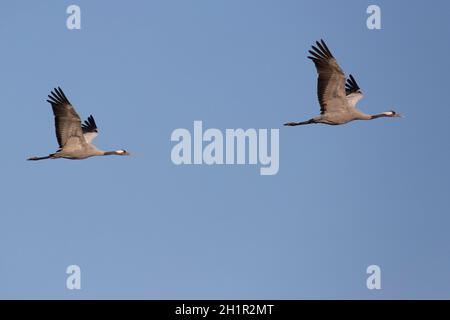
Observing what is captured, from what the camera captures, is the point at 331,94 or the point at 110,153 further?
the point at 110,153

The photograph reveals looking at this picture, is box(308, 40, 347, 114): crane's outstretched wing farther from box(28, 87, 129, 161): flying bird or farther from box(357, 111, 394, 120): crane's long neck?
box(28, 87, 129, 161): flying bird

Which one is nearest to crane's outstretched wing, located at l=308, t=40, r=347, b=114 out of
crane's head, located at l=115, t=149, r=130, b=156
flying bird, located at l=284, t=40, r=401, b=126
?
flying bird, located at l=284, t=40, r=401, b=126

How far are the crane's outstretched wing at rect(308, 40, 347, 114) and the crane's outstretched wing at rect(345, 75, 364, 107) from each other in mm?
1603

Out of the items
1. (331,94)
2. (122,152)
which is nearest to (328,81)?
(331,94)

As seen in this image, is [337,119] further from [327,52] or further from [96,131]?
[96,131]

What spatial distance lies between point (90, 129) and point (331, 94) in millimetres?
9274

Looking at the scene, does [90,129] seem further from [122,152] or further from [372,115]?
[372,115]

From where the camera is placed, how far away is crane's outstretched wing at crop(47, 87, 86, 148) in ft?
139

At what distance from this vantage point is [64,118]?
42.6m

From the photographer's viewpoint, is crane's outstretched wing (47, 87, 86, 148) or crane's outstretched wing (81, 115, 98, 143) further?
crane's outstretched wing (81, 115, 98, 143)

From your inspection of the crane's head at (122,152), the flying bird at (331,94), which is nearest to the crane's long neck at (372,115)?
the flying bird at (331,94)

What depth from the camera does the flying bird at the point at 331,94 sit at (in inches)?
1629
